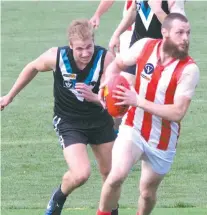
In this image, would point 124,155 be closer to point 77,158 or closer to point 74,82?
point 77,158

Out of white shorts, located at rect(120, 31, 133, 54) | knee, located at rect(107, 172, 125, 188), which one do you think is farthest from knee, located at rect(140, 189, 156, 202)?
white shorts, located at rect(120, 31, 133, 54)

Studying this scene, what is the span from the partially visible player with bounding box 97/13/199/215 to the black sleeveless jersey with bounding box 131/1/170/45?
6.65ft

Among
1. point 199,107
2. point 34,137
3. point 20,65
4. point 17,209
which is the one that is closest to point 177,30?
point 17,209

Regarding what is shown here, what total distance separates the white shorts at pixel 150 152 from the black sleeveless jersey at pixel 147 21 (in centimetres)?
228

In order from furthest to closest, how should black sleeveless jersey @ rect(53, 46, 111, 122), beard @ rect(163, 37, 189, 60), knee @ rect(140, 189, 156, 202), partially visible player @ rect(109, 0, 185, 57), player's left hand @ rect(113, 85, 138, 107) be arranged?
partially visible player @ rect(109, 0, 185, 57)
black sleeveless jersey @ rect(53, 46, 111, 122)
knee @ rect(140, 189, 156, 202)
beard @ rect(163, 37, 189, 60)
player's left hand @ rect(113, 85, 138, 107)

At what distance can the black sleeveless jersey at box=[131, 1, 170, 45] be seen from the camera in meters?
10.7

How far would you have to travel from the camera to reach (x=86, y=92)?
9.05 metres

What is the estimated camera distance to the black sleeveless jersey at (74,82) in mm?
9227

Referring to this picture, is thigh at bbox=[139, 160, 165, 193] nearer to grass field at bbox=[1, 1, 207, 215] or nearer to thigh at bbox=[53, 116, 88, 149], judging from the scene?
thigh at bbox=[53, 116, 88, 149]

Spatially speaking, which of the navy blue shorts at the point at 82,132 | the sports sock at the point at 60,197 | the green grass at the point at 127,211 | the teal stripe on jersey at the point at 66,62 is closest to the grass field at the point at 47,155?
the green grass at the point at 127,211

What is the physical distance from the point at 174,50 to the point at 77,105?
51.8 inches

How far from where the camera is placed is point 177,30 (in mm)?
8336

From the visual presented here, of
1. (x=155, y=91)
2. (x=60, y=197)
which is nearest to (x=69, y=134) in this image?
(x=60, y=197)

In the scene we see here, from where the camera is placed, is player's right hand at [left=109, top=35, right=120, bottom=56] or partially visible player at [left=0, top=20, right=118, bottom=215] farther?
player's right hand at [left=109, top=35, right=120, bottom=56]
